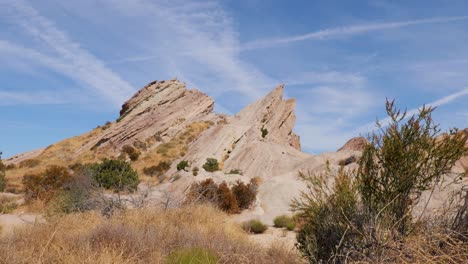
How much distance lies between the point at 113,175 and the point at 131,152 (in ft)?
59.4

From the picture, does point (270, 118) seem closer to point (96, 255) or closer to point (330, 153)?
point (330, 153)

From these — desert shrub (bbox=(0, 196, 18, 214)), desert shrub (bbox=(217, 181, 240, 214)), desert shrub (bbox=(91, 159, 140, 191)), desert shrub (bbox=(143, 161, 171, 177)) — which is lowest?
desert shrub (bbox=(0, 196, 18, 214))

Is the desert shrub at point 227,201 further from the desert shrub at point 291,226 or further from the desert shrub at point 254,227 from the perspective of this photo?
the desert shrub at point 291,226

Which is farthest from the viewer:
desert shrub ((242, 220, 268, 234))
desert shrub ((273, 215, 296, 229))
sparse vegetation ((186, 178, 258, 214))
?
sparse vegetation ((186, 178, 258, 214))

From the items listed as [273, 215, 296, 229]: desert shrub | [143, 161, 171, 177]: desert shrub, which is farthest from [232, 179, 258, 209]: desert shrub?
[143, 161, 171, 177]: desert shrub

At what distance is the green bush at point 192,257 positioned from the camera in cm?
723

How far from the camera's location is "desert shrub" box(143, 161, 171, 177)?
35094mm

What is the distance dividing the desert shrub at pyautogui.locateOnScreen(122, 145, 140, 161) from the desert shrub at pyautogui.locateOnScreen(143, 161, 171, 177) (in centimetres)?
407

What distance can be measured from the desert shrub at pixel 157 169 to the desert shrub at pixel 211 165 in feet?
13.4

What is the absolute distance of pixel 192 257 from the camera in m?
7.27

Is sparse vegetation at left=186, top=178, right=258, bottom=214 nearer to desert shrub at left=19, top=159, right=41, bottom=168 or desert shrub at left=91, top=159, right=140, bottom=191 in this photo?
desert shrub at left=91, top=159, right=140, bottom=191

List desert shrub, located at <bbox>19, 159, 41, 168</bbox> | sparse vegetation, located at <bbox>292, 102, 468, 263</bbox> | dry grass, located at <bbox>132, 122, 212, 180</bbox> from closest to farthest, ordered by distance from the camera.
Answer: sparse vegetation, located at <bbox>292, 102, 468, 263</bbox> < dry grass, located at <bbox>132, 122, 212, 180</bbox> < desert shrub, located at <bbox>19, 159, 41, 168</bbox>

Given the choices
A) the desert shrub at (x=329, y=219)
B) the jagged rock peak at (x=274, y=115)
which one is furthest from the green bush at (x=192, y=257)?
the jagged rock peak at (x=274, y=115)

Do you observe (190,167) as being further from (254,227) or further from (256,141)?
(254,227)
